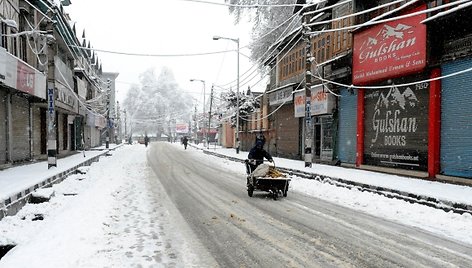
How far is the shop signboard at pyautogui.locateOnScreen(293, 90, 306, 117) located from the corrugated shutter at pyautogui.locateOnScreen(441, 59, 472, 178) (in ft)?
38.7

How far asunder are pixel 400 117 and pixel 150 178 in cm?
1088

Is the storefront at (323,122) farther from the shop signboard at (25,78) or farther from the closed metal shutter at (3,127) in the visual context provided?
the closed metal shutter at (3,127)

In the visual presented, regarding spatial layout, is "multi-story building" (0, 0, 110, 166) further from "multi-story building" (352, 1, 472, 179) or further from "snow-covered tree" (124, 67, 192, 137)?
"snow-covered tree" (124, 67, 192, 137)

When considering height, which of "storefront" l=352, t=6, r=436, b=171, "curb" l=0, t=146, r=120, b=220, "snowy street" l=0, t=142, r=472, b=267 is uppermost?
"storefront" l=352, t=6, r=436, b=171

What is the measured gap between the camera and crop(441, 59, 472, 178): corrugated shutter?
Result: 12.3 metres

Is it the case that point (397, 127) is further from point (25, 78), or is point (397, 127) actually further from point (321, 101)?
point (25, 78)

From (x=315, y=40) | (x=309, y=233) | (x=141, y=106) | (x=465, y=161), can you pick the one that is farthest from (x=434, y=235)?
(x=141, y=106)

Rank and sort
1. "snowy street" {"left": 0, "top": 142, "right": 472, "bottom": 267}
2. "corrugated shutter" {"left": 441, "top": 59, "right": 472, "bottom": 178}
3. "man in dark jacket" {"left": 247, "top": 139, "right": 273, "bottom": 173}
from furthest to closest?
1. "corrugated shutter" {"left": 441, "top": 59, "right": 472, "bottom": 178}
2. "man in dark jacket" {"left": 247, "top": 139, "right": 273, "bottom": 173}
3. "snowy street" {"left": 0, "top": 142, "right": 472, "bottom": 267}

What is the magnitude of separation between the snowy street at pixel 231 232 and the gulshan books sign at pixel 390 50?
6.46 m

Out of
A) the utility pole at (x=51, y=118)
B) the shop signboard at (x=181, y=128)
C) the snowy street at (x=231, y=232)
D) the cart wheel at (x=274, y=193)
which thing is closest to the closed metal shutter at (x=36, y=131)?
the utility pole at (x=51, y=118)

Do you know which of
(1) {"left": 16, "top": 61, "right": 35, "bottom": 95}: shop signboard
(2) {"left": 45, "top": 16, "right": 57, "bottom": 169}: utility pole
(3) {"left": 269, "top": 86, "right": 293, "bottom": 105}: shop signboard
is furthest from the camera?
(3) {"left": 269, "top": 86, "right": 293, "bottom": 105}: shop signboard

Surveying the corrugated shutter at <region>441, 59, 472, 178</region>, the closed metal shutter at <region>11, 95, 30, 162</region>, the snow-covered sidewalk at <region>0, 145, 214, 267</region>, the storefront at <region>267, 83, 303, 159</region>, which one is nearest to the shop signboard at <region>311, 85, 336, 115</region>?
the storefront at <region>267, 83, 303, 159</region>

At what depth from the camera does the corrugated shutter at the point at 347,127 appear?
19.4 meters

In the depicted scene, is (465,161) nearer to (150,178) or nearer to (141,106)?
(150,178)
